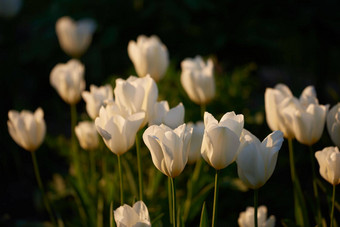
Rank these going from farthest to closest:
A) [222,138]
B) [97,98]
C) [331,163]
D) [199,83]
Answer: [199,83]
[97,98]
[331,163]
[222,138]

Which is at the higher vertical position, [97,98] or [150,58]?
[150,58]

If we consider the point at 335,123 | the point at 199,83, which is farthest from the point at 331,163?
the point at 199,83

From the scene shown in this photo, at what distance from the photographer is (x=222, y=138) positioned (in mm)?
869

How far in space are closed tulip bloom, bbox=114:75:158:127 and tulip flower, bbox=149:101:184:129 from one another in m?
0.02

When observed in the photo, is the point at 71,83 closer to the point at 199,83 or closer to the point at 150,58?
the point at 150,58

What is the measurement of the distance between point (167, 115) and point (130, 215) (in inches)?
10.7

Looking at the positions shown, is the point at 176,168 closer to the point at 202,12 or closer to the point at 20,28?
the point at 202,12

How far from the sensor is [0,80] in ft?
10.7

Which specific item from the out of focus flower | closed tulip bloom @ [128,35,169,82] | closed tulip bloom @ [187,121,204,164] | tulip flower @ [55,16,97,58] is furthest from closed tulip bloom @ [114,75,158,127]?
the out of focus flower

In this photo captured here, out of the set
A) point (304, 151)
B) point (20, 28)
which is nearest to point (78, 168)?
point (304, 151)

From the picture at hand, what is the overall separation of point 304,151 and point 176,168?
155 cm

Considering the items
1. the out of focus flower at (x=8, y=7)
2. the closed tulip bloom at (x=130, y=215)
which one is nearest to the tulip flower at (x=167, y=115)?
the closed tulip bloom at (x=130, y=215)

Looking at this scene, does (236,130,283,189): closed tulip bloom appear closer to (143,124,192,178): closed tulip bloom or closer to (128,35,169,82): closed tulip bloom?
(143,124,192,178): closed tulip bloom

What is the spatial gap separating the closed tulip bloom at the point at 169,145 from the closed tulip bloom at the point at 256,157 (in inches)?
4.6
